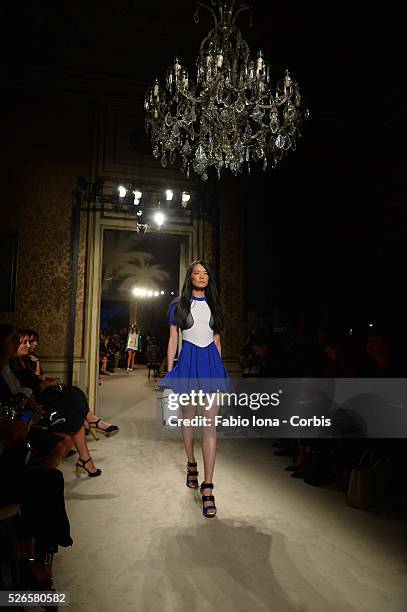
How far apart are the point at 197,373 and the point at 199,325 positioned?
35cm

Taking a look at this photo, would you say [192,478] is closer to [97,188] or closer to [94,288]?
[94,288]

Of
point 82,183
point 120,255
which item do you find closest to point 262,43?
point 82,183

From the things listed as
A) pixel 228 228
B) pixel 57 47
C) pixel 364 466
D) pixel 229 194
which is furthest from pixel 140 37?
pixel 364 466

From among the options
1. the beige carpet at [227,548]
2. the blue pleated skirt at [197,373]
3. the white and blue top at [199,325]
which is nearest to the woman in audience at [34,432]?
the beige carpet at [227,548]

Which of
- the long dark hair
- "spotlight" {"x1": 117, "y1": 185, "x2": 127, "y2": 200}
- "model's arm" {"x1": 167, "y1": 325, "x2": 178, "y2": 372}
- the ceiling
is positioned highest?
the ceiling

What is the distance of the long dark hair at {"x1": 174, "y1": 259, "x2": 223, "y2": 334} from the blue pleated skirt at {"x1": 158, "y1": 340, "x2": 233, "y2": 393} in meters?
0.15

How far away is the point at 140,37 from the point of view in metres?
5.39

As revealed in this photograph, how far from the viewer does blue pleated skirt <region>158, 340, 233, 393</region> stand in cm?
278

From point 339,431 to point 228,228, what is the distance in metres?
3.82

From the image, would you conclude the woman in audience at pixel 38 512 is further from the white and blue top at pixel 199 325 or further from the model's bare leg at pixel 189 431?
the white and blue top at pixel 199 325

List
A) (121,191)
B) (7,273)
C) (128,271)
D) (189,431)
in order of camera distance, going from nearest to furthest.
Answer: (189,431)
(7,273)
(121,191)
(128,271)

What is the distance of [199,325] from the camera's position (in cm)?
294

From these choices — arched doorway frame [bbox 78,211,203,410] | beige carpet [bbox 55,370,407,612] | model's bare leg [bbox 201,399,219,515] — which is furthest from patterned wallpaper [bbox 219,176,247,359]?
model's bare leg [bbox 201,399,219,515]

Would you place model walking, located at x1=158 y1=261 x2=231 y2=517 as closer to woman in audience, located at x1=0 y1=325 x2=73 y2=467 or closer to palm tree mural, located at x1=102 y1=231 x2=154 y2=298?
woman in audience, located at x1=0 y1=325 x2=73 y2=467
